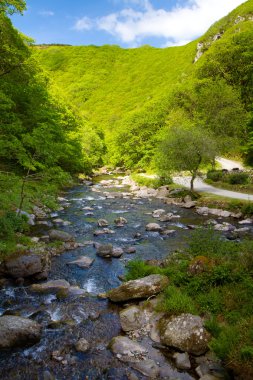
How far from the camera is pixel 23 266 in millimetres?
14156

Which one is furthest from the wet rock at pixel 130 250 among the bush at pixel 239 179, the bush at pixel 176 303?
the bush at pixel 239 179

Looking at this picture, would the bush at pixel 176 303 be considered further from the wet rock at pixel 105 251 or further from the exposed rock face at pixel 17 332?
the wet rock at pixel 105 251

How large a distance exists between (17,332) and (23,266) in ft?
15.8

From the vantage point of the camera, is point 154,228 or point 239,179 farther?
point 239,179

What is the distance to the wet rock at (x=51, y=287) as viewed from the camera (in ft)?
43.4

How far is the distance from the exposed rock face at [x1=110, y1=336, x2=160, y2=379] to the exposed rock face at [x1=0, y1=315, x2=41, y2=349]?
2530 mm

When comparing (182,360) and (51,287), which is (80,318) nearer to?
(51,287)

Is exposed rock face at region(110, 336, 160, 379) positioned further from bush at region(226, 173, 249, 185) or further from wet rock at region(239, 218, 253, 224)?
bush at region(226, 173, 249, 185)

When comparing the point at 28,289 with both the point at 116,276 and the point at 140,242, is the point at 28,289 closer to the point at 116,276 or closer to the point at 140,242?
the point at 116,276

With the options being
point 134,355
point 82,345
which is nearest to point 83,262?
point 82,345

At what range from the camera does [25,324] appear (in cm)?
997

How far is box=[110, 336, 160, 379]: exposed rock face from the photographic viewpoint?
27.9 ft

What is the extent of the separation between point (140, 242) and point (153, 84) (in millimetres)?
167462

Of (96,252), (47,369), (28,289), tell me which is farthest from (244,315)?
(96,252)
